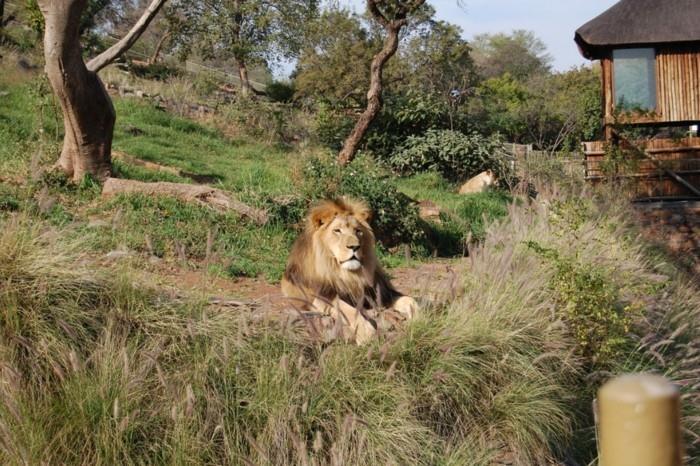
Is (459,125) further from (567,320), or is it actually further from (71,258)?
(71,258)

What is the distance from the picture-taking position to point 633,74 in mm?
18859

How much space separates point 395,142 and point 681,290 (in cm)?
1106

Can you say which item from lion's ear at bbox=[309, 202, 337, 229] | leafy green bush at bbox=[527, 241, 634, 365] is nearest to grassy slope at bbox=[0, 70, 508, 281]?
lion's ear at bbox=[309, 202, 337, 229]

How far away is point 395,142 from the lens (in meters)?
18.6

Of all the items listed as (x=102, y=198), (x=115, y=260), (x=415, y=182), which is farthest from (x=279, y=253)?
(x=415, y=182)

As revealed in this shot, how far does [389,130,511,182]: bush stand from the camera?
1733cm

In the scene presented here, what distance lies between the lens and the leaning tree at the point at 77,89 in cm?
921

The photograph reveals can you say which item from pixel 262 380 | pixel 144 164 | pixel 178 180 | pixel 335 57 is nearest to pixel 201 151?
pixel 144 164

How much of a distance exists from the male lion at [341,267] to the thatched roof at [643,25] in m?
14.5

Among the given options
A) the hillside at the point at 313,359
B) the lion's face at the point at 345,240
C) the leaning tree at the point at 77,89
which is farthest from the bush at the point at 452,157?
the lion's face at the point at 345,240

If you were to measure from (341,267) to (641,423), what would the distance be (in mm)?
4861

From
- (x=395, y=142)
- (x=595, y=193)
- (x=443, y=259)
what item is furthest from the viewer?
(x=395, y=142)

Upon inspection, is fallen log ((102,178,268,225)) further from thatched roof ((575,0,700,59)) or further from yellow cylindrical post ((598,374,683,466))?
thatched roof ((575,0,700,59))

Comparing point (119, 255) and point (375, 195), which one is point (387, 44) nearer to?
point (375, 195)
